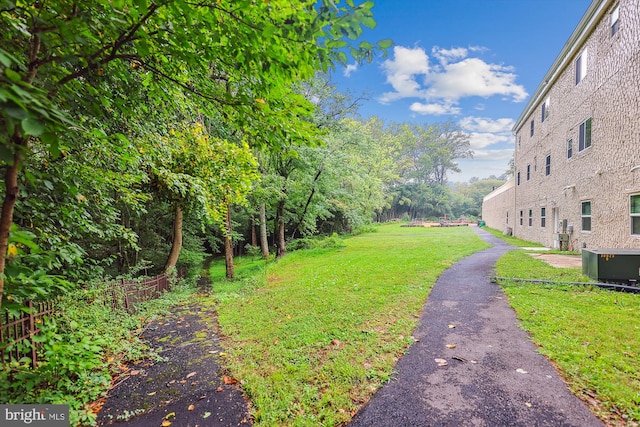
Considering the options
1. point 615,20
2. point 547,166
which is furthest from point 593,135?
point 547,166

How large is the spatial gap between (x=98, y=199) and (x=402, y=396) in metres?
5.14

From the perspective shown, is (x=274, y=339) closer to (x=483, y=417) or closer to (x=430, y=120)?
(x=483, y=417)

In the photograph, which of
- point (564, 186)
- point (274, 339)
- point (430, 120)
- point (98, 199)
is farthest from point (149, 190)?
point (430, 120)

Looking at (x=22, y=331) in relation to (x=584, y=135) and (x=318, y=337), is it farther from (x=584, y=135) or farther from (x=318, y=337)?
(x=584, y=135)

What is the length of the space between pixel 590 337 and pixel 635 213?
615cm

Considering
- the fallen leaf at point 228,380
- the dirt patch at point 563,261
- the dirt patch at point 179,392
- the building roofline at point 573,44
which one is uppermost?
the building roofline at point 573,44

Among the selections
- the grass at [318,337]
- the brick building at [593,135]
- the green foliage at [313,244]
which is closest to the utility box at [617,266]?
the brick building at [593,135]

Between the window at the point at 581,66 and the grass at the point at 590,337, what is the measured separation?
329 inches

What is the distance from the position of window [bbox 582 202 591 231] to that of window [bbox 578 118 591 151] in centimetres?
208

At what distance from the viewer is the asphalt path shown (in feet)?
7.90

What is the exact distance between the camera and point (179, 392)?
304cm

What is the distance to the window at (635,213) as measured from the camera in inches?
280

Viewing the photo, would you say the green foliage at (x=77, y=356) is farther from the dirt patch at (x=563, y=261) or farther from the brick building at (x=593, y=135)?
the brick building at (x=593, y=135)

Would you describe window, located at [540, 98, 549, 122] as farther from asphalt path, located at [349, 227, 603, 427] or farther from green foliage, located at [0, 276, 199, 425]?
green foliage, located at [0, 276, 199, 425]
